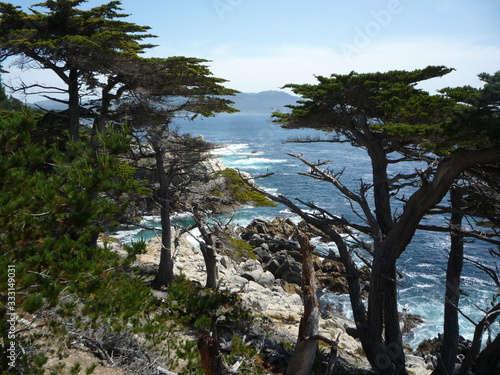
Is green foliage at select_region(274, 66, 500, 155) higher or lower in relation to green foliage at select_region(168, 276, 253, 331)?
higher

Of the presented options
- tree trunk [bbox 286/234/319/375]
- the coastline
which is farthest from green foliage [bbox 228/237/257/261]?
tree trunk [bbox 286/234/319/375]

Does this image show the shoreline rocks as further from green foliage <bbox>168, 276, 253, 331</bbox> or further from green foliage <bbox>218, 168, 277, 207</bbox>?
green foliage <bbox>218, 168, 277, 207</bbox>

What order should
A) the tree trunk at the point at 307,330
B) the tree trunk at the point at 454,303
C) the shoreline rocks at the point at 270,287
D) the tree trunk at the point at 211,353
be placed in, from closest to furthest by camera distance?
the tree trunk at the point at 211,353 < the tree trunk at the point at 307,330 < the tree trunk at the point at 454,303 < the shoreline rocks at the point at 270,287

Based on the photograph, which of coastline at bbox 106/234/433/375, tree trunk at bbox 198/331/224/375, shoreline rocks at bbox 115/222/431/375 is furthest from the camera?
shoreline rocks at bbox 115/222/431/375

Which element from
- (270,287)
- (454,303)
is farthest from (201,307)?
(270,287)

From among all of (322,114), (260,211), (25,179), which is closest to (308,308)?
(25,179)

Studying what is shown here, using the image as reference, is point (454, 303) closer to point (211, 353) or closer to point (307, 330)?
point (307, 330)

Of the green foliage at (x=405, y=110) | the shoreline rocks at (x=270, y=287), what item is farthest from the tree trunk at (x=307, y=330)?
the shoreline rocks at (x=270, y=287)

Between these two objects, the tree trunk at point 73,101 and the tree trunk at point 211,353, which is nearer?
the tree trunk at point 211,353

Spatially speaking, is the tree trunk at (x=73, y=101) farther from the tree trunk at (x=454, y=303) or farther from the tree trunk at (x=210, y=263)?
the tree trunk at (x=454, y=303)

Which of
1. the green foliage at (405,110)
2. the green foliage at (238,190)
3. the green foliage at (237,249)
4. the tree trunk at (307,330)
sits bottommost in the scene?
the green foliage at (237,249)

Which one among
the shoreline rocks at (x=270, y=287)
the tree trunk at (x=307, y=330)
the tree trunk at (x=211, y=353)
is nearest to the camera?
the tree trunk at (x=211, y=353)

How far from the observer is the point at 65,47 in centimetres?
875

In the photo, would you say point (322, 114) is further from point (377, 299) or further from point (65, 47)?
point (65, 47)
